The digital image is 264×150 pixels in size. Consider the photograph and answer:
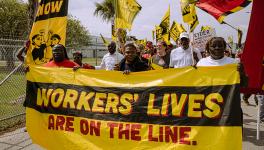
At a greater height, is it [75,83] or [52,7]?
[52,7]

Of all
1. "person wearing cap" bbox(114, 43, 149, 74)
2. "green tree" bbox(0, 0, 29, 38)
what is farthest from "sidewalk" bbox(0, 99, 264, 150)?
"green tree" bbox(0, 0, 29, 38)

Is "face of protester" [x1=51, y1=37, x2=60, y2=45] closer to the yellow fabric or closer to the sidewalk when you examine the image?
the yellow fabric

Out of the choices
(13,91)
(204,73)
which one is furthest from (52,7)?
(13,91)

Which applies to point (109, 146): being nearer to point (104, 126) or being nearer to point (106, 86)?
point (104, 126)

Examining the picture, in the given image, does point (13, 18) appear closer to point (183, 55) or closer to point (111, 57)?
point (111, 57)

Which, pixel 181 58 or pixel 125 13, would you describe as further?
pixel 125 13

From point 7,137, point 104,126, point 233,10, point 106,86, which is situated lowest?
point 7,137

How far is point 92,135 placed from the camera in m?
5.40

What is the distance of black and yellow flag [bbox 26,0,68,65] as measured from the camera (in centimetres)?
716

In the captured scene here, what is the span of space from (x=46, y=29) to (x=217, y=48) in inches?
126

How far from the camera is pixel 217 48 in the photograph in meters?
5.57

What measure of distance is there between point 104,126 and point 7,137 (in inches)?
116

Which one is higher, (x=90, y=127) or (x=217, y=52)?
(x=217, y=52)

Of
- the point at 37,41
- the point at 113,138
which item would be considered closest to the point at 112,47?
the point at 37,41
